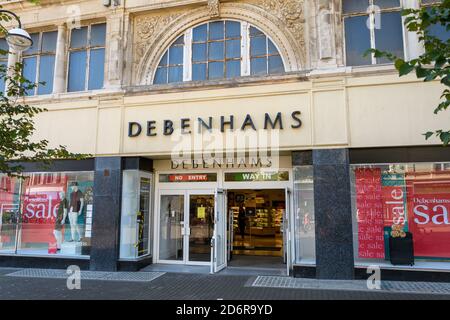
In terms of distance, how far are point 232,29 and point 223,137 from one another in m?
3.28

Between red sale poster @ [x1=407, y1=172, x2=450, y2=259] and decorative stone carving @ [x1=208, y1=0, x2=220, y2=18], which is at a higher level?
decorative stone carving @ [x1=208, y1=0, x2=220, y2=18]

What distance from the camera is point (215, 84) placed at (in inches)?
392

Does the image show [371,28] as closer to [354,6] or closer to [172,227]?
[354,6]

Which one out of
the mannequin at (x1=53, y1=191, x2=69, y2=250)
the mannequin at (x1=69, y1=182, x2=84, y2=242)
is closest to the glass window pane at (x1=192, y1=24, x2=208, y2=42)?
the mannequin at (x1=69, y1=182, x2=84, y2=242)

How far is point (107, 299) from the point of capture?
730 centimetres

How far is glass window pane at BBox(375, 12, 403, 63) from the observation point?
366 inches

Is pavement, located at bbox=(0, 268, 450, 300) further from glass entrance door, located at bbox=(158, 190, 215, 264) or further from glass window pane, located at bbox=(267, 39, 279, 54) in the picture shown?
glass window pane, located at bbox=(267, 39, 279, 54)

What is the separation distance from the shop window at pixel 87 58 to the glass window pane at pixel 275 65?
5.12 metres

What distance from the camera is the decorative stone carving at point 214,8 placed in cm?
1045

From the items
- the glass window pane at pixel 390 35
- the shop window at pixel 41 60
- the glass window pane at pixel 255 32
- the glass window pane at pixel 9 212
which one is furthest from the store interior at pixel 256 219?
the shop window at pixel 41 60

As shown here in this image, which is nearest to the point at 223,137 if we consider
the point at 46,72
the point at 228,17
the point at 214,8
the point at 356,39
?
the point at 228,17

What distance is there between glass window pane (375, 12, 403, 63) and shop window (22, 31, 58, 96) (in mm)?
9739

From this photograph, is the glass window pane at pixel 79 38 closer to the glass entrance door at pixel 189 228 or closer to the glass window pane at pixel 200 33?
the glass window pane at pixel 200 33

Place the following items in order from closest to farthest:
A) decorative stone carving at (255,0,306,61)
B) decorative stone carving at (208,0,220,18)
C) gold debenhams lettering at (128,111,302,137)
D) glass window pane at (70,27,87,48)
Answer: gold debenhams lettering at (128,111,302,137), decorative stone carving at (255,0,306,61), decorative stone carving at (208,0,220,18), glass window pane at (70,27,87,48)
